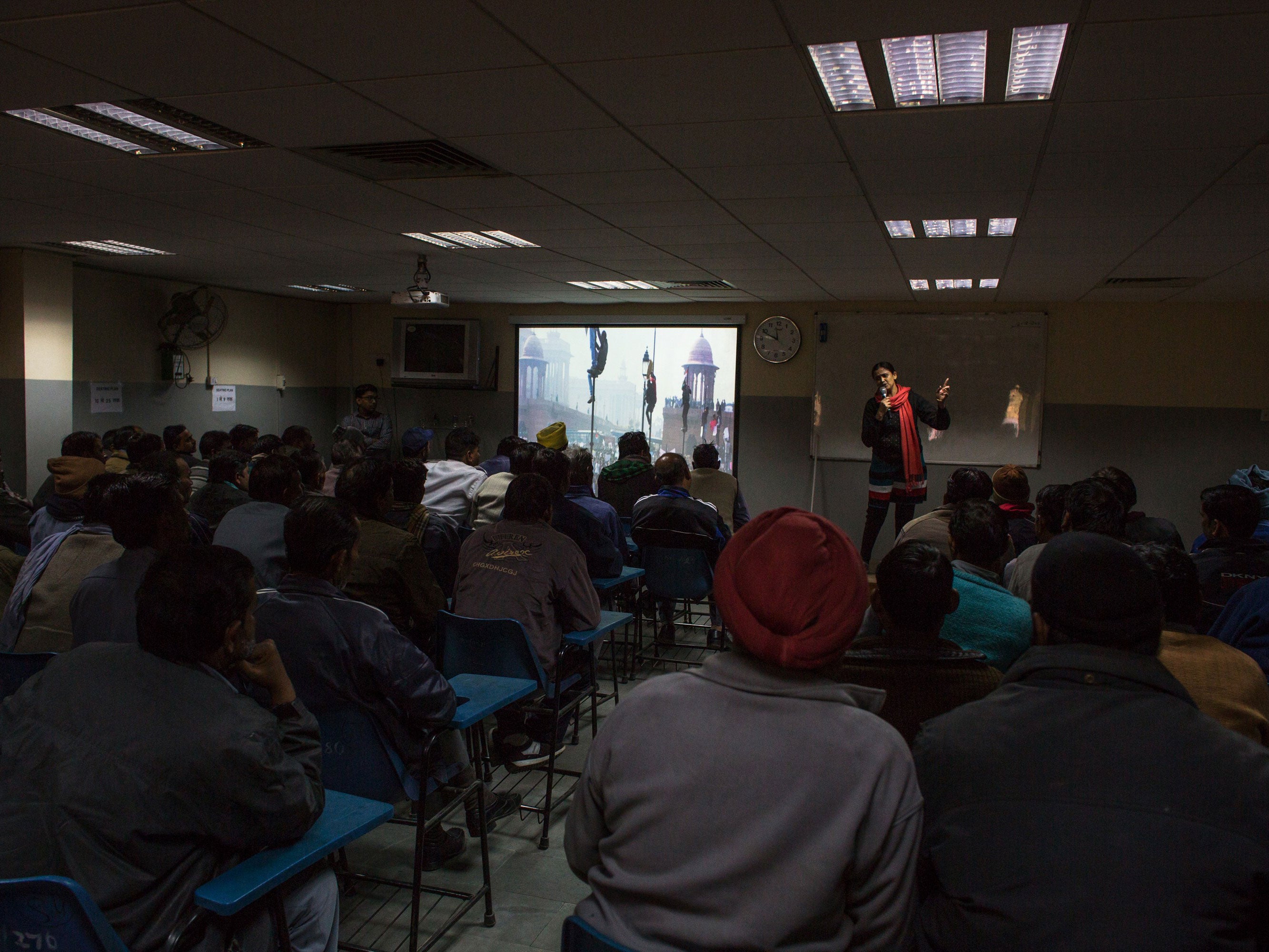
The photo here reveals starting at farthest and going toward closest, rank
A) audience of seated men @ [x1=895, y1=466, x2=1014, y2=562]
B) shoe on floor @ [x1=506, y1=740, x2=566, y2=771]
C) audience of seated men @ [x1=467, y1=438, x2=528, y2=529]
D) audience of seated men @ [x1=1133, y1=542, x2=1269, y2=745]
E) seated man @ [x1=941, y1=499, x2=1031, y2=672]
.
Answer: audience of seated men @ [x1=467, y1=438, x2=528, y2=529] < audience of seated men @ [x1=895, y1=466, x2=1014, y2=562] < shoe on floor @ [x1=506, y1=740, x2=566, y2=771] < seated man @ [x1=941, y1=499, x2=1031, y2=672] < audience of seated men @ [x1=1133, y1=542, x2=1269, y2=745]

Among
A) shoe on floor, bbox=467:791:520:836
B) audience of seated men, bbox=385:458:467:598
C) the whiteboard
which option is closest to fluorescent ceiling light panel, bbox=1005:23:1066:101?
audience of seated men, bbox=385:458:467:598

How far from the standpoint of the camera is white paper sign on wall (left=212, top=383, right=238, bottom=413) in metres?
8.55

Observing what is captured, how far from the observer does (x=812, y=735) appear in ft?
3.65

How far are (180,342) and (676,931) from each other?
8.27m

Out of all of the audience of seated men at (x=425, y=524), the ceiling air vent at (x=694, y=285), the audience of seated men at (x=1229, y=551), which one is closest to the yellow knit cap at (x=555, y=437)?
the ceiling air vent at (x=694, y=285)

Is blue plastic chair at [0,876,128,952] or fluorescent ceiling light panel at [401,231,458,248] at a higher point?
fluorescent ceiling light panel at [401,231,458,248]

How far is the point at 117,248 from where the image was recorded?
6.32 metres

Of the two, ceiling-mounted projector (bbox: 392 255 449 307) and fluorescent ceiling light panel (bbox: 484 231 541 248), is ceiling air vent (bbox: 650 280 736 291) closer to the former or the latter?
fluorescent ceiling light panel (bbox: 484 231 541 248)

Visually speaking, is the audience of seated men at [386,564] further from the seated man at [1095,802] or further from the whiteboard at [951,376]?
the whiteboard at [951,376]

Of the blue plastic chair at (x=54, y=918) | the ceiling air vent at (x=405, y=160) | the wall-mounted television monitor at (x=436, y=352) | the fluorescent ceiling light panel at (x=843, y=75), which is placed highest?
the ceiling air vent at (x=405, y=160)

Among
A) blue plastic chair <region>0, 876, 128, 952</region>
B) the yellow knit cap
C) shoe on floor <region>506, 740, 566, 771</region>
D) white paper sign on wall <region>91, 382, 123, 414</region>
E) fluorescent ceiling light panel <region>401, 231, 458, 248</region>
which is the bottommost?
shoe on floor <region>506, 740, 566, 771</region>

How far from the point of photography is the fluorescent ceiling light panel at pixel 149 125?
314cm

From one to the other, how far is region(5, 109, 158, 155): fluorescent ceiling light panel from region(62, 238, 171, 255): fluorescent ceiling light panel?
264cm

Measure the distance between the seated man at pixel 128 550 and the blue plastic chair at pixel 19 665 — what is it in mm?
119
